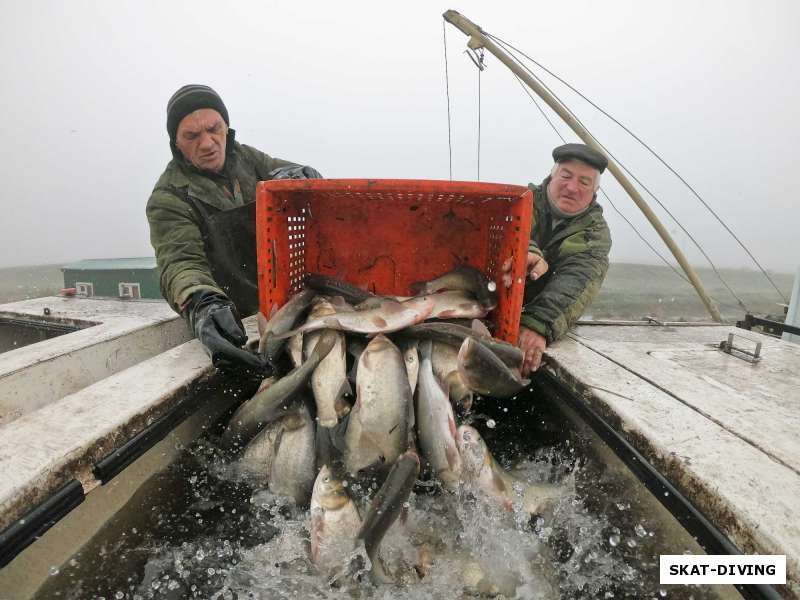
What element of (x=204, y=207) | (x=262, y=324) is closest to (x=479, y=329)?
(x=262, y=324)

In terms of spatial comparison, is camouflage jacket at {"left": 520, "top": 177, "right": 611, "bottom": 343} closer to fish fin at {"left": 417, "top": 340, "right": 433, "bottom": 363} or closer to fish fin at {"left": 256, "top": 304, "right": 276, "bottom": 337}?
fish fin at {"left": 417, "top": 340, "right": 433, "bottom": 363}

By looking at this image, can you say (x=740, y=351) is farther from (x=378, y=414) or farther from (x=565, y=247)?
(x=378, y=414)

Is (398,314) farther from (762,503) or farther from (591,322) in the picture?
(591,322)

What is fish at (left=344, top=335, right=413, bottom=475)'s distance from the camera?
1933 millimetres

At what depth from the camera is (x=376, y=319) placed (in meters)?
2.41

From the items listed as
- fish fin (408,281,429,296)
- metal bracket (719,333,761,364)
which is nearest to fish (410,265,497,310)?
fish fin (408,281,429,296)

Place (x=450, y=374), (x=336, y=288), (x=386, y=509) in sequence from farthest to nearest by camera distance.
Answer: (x=336, y=288) < (x=450, y=374) < (x=386, y=509)

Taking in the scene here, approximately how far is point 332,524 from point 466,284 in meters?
1.64

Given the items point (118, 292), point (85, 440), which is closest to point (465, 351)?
point (85, 440)

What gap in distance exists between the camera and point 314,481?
199cm

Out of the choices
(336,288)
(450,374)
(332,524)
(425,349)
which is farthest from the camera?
(336,288)

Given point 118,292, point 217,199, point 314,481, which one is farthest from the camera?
point 118,292

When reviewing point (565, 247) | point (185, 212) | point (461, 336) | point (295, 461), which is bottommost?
point (295, 461)

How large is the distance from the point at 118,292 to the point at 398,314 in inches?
185
